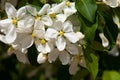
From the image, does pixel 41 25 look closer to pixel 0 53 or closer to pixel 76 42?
pixel 76 42

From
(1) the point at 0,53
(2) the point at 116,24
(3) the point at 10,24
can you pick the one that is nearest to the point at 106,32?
(2) the point at 116,24

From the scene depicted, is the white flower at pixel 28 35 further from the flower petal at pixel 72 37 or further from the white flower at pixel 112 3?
the white flower at pixel 112 3

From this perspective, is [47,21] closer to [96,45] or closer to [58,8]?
[58,8]

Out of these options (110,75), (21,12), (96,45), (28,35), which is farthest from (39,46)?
(110,75)

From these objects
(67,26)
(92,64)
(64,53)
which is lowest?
(92,64)

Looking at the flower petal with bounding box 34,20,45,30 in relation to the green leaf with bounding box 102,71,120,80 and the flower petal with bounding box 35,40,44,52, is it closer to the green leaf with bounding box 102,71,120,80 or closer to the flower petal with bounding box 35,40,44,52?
the flower petal with bounding box 35,40,44,52
